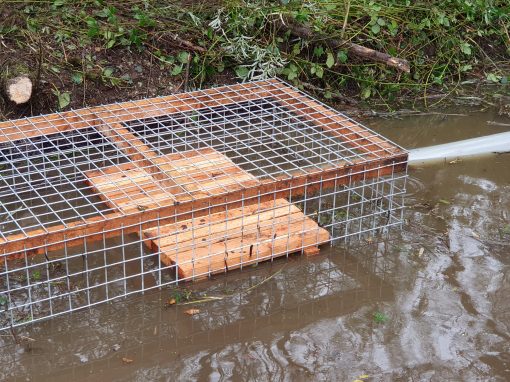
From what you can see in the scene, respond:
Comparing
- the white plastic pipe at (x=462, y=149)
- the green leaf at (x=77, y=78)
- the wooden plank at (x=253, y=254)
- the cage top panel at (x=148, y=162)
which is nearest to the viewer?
the cage top panel at (x=148, y=162)

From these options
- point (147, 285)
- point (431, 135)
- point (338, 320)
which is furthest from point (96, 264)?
point (431, 135)

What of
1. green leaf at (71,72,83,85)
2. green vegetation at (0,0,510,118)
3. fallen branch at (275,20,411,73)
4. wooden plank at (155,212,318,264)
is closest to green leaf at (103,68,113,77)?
green vegetation at (0,0,510,118)

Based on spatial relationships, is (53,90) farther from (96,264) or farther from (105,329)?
(105,329)

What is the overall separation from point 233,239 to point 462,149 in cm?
209

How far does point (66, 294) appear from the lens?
12.3ft

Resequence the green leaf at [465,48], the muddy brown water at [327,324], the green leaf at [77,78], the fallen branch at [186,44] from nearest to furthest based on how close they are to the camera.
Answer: the muddy brown water at [327,324] → the green leaf at [77,78] → the fallen branch at [186,44] → the green leaf at [465,48]

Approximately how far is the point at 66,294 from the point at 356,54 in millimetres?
3412

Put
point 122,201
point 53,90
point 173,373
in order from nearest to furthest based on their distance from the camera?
point 173,373 → point 122,201 → point 53,90

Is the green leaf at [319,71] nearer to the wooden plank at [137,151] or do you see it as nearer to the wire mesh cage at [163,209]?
the wire mesh cage at [163,209]

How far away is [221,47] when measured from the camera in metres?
6.18

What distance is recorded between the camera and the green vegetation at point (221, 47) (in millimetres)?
5855

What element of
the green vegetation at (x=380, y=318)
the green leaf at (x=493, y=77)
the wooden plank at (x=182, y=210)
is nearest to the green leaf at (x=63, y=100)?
the wooden plank at (x=182, y=210)

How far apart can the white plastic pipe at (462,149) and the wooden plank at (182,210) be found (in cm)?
117

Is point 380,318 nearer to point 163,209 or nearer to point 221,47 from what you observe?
point 163,209
